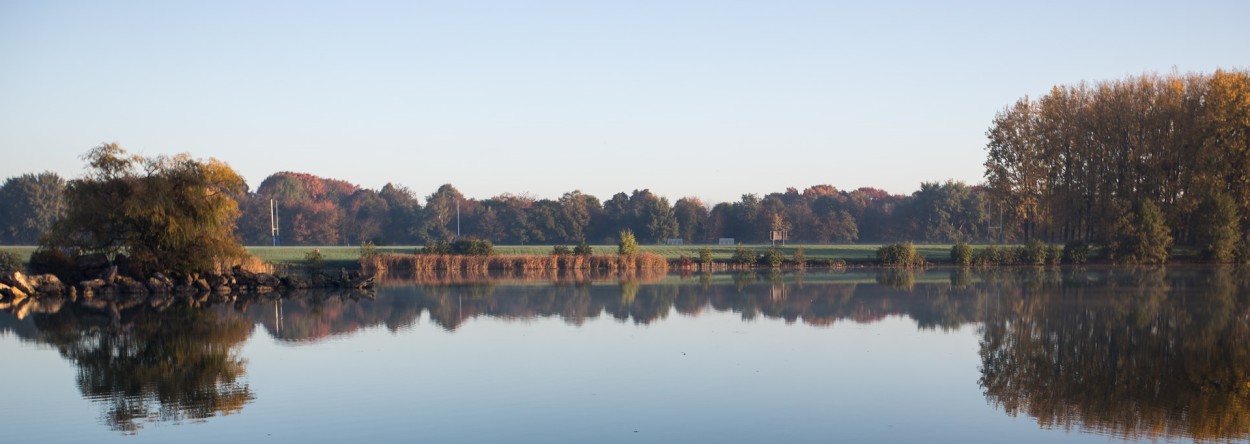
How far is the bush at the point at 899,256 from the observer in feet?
168

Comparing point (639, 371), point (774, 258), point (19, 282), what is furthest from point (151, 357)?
point (774, 258)

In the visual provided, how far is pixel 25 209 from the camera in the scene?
281 feet

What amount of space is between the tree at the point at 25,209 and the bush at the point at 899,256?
6647cm

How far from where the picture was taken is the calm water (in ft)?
37.8

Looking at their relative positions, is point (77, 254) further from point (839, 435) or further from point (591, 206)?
point (591, 206)

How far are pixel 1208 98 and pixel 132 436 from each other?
49.4m

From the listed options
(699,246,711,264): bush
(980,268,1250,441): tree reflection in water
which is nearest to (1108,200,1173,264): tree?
(699,246,711,264): bush

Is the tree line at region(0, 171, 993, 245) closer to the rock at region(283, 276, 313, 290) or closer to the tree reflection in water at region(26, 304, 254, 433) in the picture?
the rock at region(283, 276, 313, 290)

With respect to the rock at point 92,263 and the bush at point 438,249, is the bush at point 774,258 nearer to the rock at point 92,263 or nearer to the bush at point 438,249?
the bush at point 438,249

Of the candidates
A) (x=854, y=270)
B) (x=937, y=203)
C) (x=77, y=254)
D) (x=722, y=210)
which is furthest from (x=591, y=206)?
(x=77, y=254)

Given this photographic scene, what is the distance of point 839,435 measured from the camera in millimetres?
11078

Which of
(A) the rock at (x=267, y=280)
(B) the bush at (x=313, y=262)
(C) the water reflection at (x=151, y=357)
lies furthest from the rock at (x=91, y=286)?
(B) the bush at (x=313, y=262)

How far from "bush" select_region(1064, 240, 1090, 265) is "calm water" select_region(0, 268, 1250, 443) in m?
22.7

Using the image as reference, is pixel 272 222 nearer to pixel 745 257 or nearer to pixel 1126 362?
pixel 745 257
